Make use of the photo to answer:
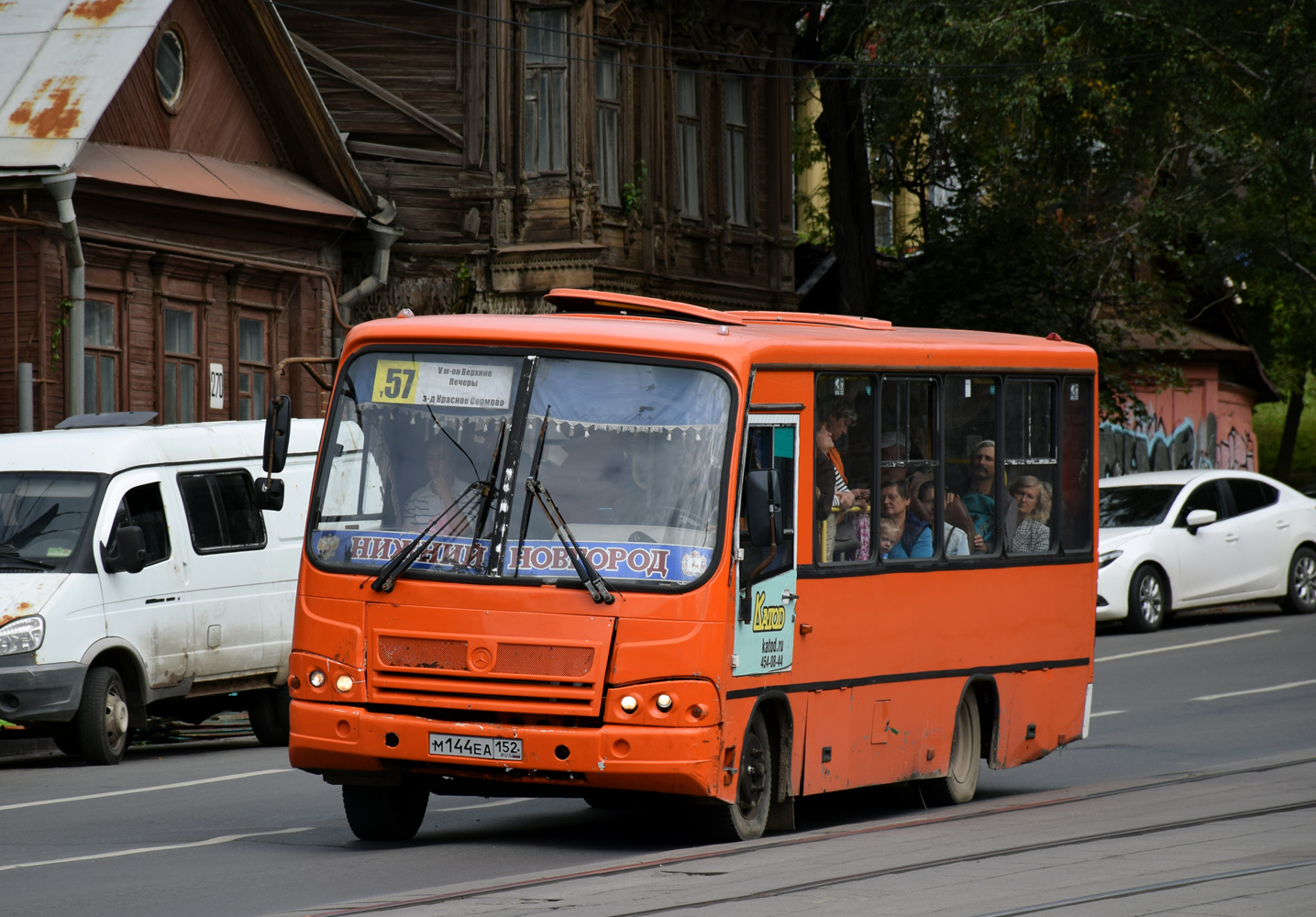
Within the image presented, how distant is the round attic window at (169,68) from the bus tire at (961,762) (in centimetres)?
1519

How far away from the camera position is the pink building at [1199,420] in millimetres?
42188

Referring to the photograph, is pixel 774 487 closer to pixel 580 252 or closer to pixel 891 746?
pixel 891 746

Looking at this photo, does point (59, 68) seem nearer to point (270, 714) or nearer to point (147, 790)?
point (270, 714)

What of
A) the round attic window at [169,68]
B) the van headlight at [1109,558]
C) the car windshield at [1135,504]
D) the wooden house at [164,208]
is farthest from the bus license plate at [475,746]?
the round attic window at [169,68]

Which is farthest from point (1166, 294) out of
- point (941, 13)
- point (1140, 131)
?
point (941, 13)

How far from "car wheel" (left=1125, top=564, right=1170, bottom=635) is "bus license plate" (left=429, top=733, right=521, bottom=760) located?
1472 centimetres

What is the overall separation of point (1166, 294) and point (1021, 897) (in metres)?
26.3

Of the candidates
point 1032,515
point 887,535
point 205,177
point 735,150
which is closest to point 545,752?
point 887,535

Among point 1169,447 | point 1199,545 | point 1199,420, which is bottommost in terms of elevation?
point 1199,545

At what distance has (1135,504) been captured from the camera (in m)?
23.6

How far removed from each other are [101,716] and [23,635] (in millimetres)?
820

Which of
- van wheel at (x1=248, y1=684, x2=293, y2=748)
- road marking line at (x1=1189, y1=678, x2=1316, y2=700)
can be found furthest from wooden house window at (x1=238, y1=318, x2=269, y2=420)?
road marking line at (x1=1189, y1=678, x2=1316, y2=700)

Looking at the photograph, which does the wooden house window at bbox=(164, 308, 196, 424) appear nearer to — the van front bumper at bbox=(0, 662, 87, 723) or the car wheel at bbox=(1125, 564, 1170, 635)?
the van front bumper at bbox=(0, 662, 87, 723)

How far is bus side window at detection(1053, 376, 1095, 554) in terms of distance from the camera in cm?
1203
